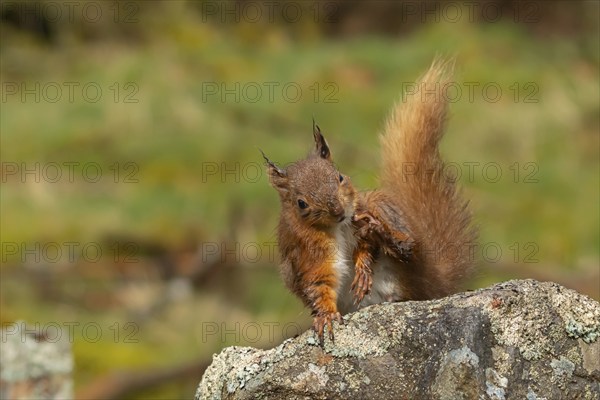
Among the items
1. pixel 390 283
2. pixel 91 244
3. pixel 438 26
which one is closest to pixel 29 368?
pixel 390 283

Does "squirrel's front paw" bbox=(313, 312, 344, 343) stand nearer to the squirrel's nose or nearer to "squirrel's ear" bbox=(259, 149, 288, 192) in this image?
the squirrel's nose

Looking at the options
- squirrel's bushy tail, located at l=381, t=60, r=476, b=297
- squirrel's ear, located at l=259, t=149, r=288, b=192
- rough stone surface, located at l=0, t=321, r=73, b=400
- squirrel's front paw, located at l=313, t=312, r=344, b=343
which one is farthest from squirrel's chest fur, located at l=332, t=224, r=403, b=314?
rough stone surface, located at l=0, t=321, r=73, b=400

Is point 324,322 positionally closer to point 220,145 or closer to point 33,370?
point 33,370

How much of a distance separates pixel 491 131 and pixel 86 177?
461 centimetres

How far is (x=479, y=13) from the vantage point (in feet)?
61.6

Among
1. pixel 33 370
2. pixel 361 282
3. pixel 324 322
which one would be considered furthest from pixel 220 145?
pixel 324 322

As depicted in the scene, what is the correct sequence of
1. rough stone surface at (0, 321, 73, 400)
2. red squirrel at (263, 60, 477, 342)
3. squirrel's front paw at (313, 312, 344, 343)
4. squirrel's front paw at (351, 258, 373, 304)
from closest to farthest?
1. squirrel's front paw at (313, 312, 344, 343)
2. squirrel's front paw at (351, 258, 373, 304)
3. red squirrel at (263, 60, 477, 342)
4. rough stone surface at (0, 321, 73, 400)

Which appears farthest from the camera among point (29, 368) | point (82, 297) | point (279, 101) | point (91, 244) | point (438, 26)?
point (438, 26)

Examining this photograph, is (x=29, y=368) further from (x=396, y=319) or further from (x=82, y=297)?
(x=82, y=297)

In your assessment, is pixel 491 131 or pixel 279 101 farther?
pixel 279 101

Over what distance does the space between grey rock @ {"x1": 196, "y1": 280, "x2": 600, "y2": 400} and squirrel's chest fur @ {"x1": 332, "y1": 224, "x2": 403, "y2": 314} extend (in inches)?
37.1

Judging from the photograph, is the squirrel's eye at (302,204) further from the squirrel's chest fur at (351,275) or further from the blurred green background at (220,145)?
the blurred green background at (220,145)

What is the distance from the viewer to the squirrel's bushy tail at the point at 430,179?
4.85 metres

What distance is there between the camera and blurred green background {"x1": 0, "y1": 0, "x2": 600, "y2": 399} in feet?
32.3
